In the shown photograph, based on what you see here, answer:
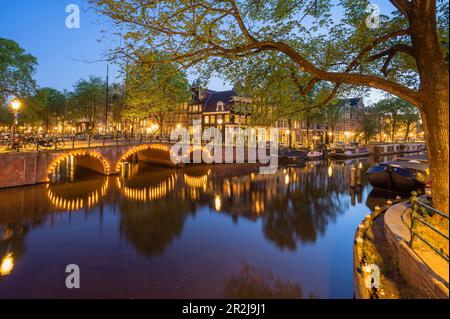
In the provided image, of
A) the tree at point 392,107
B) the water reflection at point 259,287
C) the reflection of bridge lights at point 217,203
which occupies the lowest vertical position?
the water reflection at point 259,287

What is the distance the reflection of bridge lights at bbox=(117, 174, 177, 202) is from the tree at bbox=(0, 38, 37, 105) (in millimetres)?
20448

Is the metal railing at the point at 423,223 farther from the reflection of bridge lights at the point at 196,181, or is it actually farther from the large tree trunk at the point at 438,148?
the reflection of bridge lights at the point at 196,181

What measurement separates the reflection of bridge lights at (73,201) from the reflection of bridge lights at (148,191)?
1.96 meters

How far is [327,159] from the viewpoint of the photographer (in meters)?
44.2

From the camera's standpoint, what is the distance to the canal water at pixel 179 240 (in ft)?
24.0

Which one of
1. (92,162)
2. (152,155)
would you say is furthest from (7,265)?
(152,155)

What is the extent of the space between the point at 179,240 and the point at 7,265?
6.09 m

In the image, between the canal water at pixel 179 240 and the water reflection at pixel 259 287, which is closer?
the water reflection at pixel 259 287

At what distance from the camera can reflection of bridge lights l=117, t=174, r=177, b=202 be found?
18.1 metres

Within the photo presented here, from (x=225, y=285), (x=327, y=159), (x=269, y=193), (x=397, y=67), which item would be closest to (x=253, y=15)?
(x=397, y=67)

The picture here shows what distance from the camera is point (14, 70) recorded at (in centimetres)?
2969

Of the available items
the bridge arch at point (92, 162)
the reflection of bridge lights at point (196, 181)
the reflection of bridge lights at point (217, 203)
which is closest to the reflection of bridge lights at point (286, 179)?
the reflection of bridge lights at point (196, 181)

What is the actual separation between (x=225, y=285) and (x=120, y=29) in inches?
338
